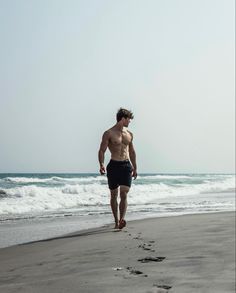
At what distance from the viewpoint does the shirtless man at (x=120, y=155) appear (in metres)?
6.26

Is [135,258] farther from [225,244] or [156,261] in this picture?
[225,244]

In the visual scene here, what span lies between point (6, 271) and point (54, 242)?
1656 mm

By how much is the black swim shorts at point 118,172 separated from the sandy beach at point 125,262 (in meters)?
0.79

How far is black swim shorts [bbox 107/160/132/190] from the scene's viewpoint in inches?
256

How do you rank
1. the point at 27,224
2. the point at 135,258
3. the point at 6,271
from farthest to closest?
the point at 27,224, the point at 135,258, the point at 6,271

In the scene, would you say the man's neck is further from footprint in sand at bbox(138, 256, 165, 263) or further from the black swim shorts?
footprint in sand at bbox(138, 256, 165, 263)

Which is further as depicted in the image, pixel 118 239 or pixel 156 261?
pixel 118 239

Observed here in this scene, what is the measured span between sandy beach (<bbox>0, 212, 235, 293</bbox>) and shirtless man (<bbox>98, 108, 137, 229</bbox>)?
76cm

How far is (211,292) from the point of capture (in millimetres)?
2992

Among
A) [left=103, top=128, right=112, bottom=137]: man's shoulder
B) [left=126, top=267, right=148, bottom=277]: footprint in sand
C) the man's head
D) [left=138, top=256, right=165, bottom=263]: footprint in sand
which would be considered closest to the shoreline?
[left=103, top=128, right=112, bottom=137]: man's shoulder

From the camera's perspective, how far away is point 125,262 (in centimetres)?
387

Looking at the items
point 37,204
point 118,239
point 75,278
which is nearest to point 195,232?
point 118,239

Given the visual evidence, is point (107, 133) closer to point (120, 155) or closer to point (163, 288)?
point (120, 155)

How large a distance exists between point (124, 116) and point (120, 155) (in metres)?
0.62
